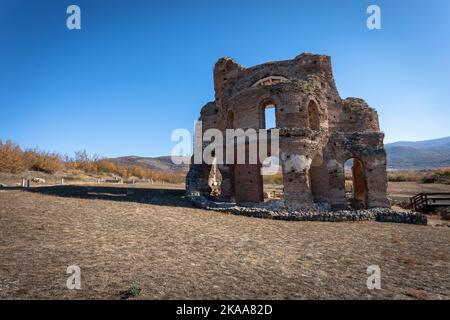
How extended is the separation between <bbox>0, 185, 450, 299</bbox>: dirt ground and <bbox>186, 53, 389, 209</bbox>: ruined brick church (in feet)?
15.6

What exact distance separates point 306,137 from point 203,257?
10319mm

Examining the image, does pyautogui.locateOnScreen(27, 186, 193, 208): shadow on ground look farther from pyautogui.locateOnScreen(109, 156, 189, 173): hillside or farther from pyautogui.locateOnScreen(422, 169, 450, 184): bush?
pyautogui.locateOnScreen(109, 156, 189, 173): hillside

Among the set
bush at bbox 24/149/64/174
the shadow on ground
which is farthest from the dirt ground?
bush at bbox 24/149/64/174

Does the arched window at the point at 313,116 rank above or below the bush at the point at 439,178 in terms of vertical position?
above

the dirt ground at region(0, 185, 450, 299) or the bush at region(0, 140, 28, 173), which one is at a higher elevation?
the bush at region(0, 140, 28, 173)

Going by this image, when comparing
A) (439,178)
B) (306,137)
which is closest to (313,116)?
(306,137)

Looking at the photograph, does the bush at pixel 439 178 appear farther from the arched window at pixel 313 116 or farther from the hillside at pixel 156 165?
the hillside at pixel 156 165

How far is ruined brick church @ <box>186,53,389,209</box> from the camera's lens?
14.3 meters

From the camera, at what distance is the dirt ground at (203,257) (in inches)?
175

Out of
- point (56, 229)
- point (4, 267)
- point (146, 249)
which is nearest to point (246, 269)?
point (146, 249)

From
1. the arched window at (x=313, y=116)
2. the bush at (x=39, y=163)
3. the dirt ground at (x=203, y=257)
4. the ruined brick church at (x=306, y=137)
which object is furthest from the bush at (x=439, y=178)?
the bush at (x=39, y=163)

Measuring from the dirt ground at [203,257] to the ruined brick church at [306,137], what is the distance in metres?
4.76

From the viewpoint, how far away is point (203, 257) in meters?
6.18

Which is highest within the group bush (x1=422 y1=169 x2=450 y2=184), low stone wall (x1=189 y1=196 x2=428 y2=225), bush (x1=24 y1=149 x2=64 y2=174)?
bush (x1=24 y1=149 x2=64 y2=174)
